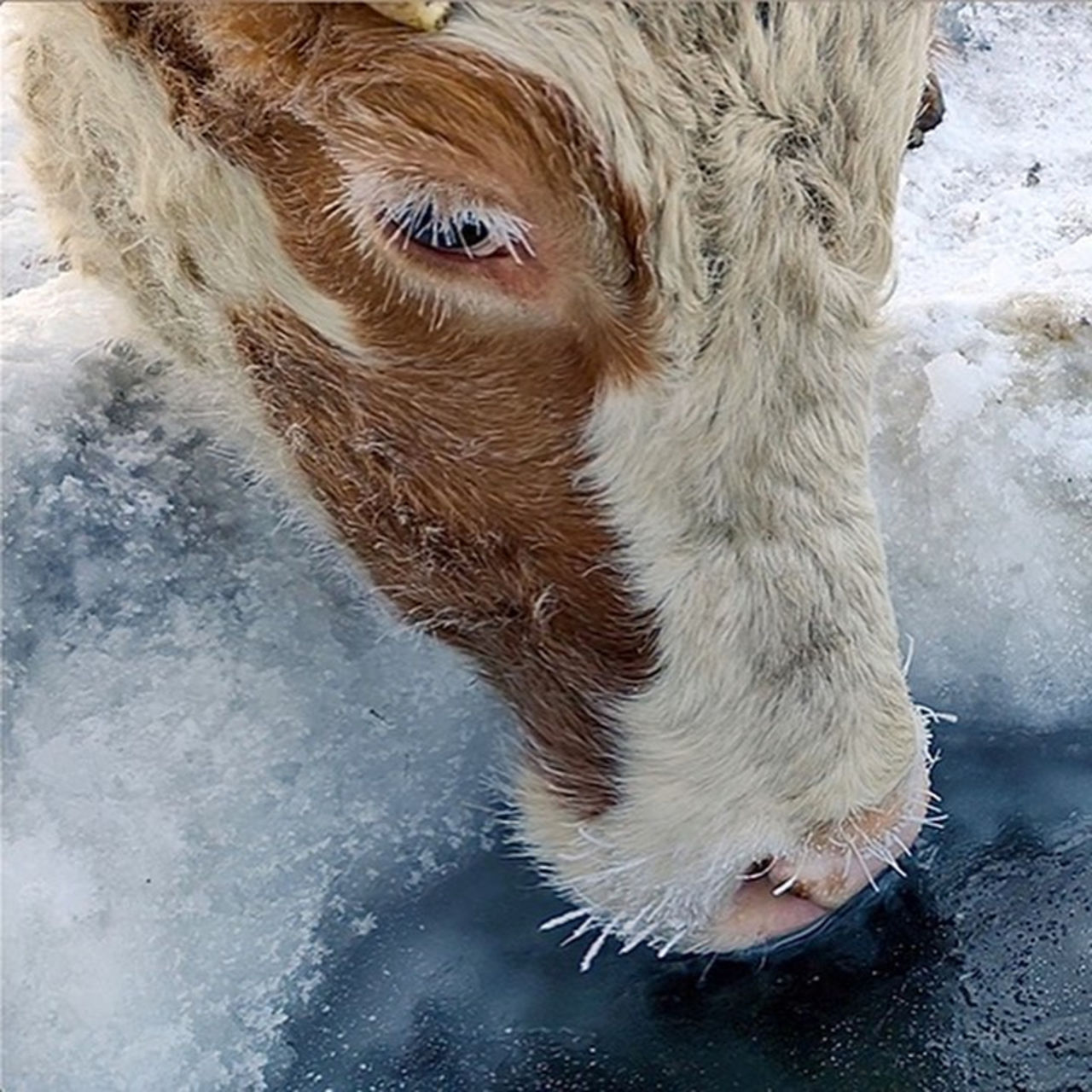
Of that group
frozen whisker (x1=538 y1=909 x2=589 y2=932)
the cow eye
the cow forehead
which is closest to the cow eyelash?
the cow eye

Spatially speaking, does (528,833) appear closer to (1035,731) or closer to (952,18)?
(1035,731)

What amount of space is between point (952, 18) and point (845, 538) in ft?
9.97

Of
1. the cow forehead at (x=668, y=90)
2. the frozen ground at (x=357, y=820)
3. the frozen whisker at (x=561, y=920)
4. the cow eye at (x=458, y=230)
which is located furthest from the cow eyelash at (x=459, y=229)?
the frozen whisker at (x=561, y=920)

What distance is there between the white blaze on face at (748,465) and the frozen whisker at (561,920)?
4 cm

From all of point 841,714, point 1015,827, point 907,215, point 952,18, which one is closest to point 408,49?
point 841,714

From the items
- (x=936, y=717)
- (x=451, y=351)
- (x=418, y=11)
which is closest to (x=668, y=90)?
(x=418, y=11)

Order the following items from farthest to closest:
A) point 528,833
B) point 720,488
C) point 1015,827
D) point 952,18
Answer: point 952,18, point 1015,827, point 528,833, point 720,488

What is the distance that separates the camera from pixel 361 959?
2.31 meters

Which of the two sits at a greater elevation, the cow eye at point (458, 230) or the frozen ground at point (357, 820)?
the cow eye at point (458, 230)

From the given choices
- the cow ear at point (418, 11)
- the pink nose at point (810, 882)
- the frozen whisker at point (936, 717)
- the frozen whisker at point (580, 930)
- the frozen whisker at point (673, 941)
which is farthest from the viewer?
the frozen whisker at point (936, 717)

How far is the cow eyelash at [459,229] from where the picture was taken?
5.29 feet

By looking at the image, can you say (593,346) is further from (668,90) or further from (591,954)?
(591,954)

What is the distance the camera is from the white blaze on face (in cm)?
155

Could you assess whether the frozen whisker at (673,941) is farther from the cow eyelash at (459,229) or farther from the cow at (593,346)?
the cow eyelash at (459,229)
